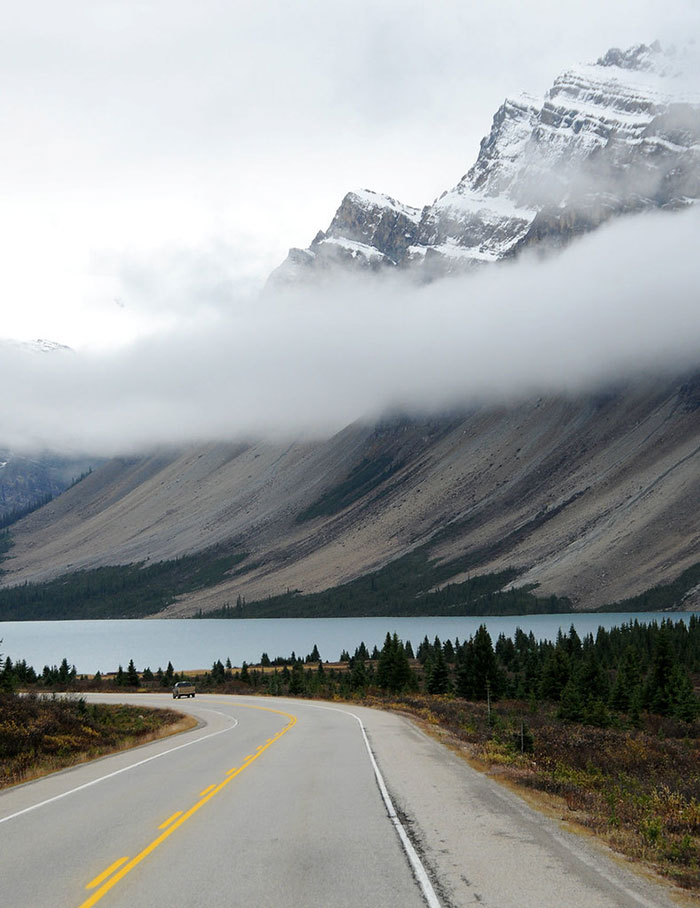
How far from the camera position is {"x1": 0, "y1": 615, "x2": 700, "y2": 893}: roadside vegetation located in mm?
14656

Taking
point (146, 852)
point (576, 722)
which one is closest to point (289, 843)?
point (146, 852)

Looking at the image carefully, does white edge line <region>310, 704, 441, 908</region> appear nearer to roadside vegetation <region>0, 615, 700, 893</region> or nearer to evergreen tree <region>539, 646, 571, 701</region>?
roadside vegetation <region>0, 615, 700, 893</region>

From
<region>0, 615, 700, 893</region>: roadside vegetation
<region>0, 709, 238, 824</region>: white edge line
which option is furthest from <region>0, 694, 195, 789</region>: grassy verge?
<region>0, 709, 238, 824</region>: white edge line

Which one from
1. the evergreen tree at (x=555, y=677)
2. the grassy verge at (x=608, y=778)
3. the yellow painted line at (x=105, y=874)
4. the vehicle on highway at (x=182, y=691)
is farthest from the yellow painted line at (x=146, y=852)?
the evergreen tree at (x=555, y=677)

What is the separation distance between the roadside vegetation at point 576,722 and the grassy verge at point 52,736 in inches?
18.6

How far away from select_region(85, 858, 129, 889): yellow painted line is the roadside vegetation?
282 inches

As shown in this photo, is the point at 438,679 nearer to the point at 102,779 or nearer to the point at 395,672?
the point at 395,672

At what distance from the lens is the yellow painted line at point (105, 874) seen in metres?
9.59

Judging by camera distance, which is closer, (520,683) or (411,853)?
(411,853)

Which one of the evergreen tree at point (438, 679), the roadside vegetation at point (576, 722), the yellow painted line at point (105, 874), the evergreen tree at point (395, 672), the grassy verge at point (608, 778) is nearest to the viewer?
the yellow painted line at point (105, 874)

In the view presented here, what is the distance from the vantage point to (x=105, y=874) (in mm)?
10023

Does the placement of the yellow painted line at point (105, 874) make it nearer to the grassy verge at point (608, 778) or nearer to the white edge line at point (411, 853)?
the white edge line at point (411, 853)

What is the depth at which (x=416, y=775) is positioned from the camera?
19734 millimetres

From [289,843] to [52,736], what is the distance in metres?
16.8
